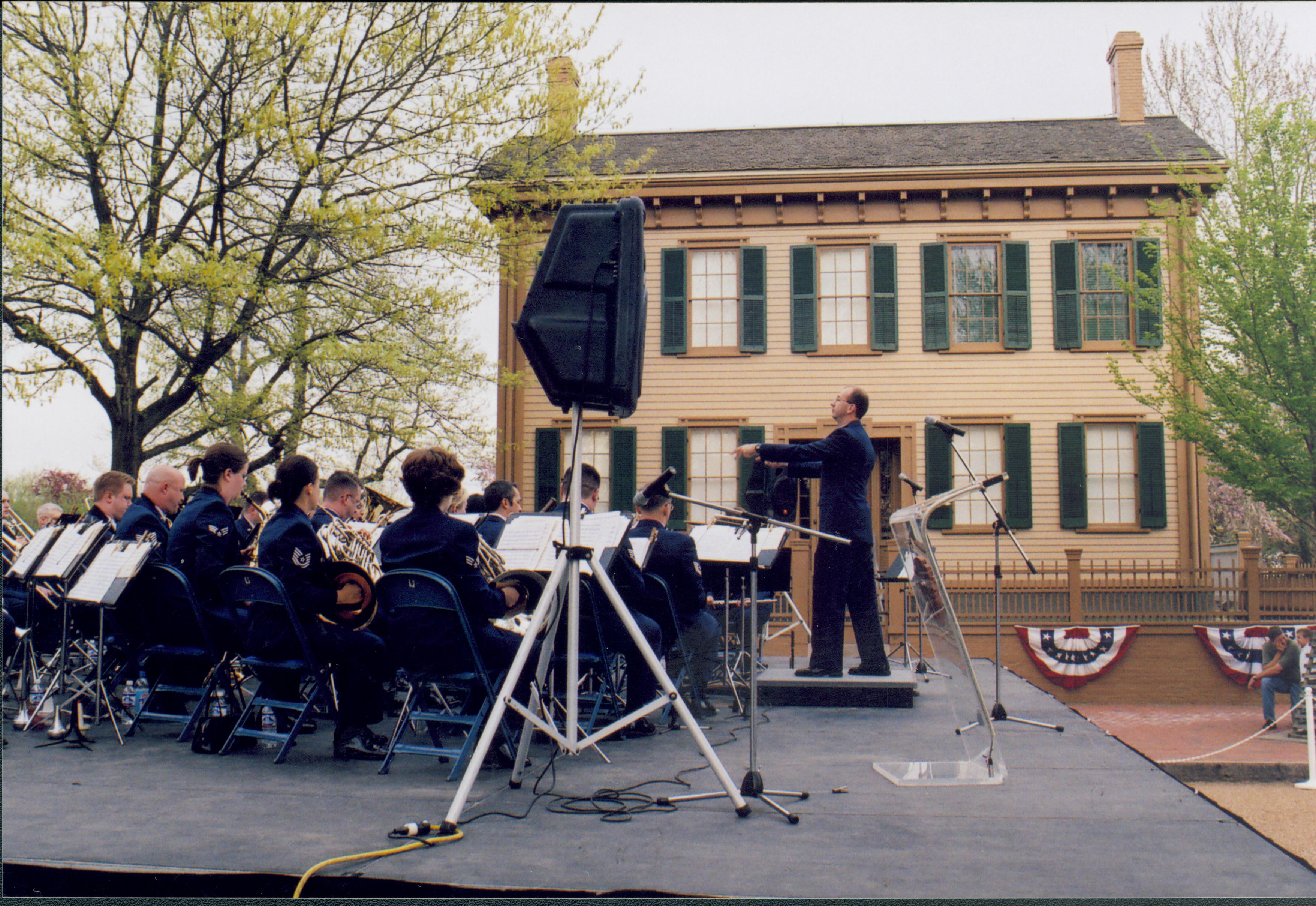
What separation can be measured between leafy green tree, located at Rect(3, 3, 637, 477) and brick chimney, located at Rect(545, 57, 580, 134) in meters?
0.03

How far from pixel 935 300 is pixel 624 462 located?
6.27 meters

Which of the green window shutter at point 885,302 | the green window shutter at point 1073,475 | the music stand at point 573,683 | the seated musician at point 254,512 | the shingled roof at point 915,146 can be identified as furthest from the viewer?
the shingled roof at point 915,146

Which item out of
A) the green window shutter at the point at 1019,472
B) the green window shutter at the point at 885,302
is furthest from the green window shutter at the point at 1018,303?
the green window shutter at the point at 885,302

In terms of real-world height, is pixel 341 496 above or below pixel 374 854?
above

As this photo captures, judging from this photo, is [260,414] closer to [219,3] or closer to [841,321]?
[219,3]

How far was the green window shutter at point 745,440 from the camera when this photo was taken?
17359mm

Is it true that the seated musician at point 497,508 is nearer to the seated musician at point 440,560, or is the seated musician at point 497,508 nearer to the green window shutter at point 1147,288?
the seated musician at point 440,560

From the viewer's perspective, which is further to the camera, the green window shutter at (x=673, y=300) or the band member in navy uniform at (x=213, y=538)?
the green window shutter at (x=673, y=300)

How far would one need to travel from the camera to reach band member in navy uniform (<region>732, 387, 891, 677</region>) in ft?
23.0

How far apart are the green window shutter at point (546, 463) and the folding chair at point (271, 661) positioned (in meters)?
12.5

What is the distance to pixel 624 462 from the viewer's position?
17.9 m

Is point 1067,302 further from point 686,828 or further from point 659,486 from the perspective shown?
point 686,828

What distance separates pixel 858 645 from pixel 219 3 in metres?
9.73

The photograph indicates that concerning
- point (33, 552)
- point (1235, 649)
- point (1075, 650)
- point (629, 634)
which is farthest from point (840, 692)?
point (1235, 649)
